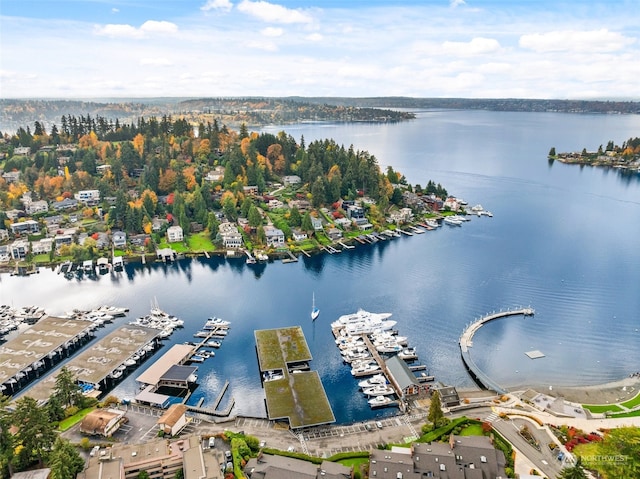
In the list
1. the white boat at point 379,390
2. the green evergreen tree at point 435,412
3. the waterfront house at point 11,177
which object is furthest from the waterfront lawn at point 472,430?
the waterfront house at point 11,177

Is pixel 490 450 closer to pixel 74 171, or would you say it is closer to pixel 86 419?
pixel 86 419

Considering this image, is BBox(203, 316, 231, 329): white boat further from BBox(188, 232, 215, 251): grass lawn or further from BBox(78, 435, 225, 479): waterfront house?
BBox(188, 232, 215, 251): grass lawn

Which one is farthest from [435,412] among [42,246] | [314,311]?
[42,246]

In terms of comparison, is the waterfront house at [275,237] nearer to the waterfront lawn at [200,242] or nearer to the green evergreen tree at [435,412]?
the waterfront lawn at [200,242]

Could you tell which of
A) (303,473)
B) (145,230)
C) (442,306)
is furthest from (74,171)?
(303,473)

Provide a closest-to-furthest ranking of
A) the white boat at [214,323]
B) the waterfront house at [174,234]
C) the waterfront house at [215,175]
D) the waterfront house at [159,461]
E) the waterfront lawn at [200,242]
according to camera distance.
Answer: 1. the waterfront house at [159,461]
2. the white boat at [214,323]
3. the waterfront lawn at [200,242]
4. the waterfront house at [174,234]
5. the waterfront house at [215,175]

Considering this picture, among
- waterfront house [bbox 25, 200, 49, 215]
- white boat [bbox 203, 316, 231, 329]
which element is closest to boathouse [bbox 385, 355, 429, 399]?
white boat [bbox 203, 316, 231, 329]
